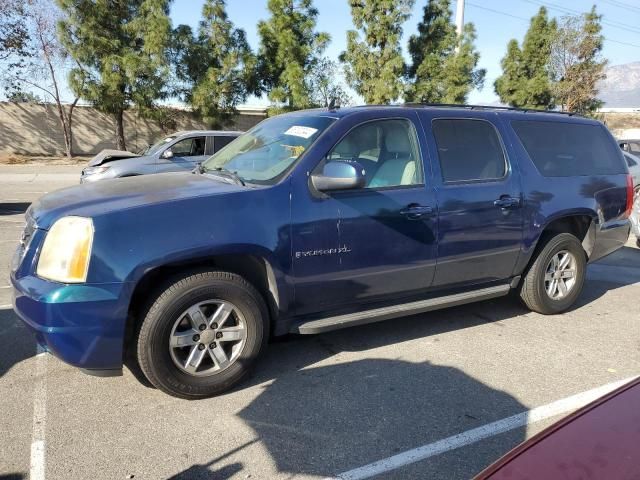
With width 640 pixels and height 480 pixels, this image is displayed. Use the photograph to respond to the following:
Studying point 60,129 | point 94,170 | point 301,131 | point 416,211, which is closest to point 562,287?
point 416,211

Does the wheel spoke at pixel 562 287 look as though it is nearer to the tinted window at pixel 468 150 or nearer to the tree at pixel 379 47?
the tinted window at pixel 468 150

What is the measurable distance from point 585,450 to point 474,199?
2.71 metres

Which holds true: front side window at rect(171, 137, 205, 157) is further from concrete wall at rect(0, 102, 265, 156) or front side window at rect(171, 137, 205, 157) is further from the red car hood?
concrete wall at rect(0, 102, 265, 156)

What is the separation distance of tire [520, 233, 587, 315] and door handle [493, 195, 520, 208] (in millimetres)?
702

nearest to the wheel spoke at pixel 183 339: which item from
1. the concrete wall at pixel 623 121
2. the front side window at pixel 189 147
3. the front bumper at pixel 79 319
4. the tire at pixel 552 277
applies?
the front bumper at pixel 79 319

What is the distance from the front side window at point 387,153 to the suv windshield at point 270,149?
0.30 metres

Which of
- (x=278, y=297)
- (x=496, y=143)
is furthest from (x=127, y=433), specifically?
(x=496, y=143)

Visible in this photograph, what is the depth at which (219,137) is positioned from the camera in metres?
11.5

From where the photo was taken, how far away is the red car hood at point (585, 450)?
5.10 feet

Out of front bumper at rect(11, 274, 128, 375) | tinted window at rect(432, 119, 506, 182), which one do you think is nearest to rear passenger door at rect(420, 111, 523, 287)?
tinted window at rect(432, 119, 506, 182)

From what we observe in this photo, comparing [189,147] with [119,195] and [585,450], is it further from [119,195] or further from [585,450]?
[585,450]

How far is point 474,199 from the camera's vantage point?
163 inches

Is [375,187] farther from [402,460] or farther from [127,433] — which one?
[127,433]

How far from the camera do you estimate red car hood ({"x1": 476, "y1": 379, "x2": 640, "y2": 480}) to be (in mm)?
1556
